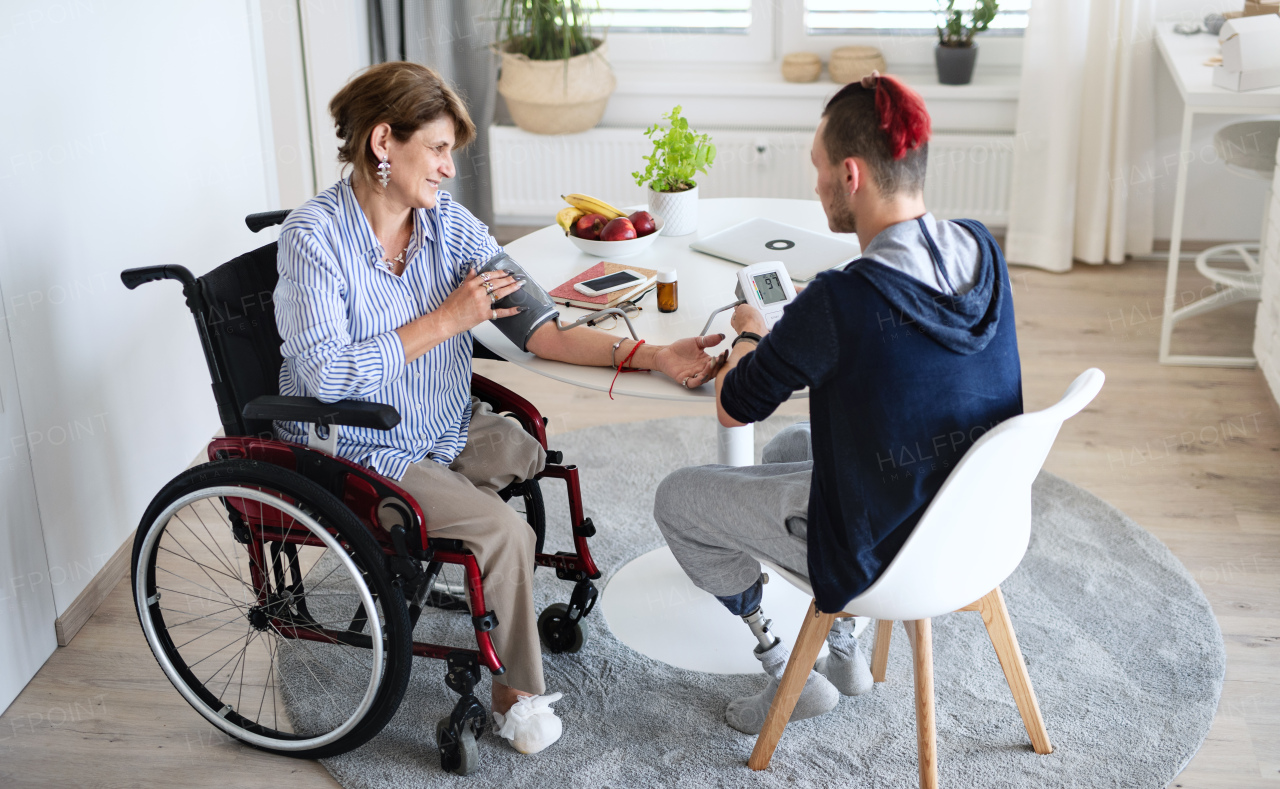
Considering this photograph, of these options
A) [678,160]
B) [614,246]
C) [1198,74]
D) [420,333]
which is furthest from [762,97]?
[420,333]

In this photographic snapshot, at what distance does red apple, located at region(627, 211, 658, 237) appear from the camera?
2.34 metres

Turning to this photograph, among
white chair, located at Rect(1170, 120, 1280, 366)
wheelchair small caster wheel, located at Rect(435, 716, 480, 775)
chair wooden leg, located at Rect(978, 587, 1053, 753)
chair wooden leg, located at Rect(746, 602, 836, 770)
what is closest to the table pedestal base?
chair wooden leg, located at Rect(746, 602, 836, 770)

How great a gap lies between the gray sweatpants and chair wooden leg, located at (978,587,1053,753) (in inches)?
12.8

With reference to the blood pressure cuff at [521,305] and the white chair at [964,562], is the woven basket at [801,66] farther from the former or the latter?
the white chair at [964,562]

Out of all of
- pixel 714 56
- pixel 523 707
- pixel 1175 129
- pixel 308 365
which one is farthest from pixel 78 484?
pixel 1175 129

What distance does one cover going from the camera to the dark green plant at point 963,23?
396 centimetres

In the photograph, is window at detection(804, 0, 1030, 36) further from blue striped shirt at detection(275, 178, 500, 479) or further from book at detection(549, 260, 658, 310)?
blue striped shirt at detection(275, 178, 500, 479)

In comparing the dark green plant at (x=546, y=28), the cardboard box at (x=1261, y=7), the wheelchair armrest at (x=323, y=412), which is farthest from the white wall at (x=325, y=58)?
the cardboard box at (x=1261, y=7)

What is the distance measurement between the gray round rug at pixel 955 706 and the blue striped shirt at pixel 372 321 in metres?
0.52

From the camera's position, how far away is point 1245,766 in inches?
76.3

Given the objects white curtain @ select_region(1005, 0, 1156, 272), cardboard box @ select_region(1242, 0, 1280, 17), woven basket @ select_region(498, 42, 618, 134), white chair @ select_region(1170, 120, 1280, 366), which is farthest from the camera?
woven basket @ select_region(498, 42, 618, 134)

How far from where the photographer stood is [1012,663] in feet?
6.17

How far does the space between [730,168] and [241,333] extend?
2.61 meters

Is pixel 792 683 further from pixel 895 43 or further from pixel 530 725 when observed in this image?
pixel 895 43
